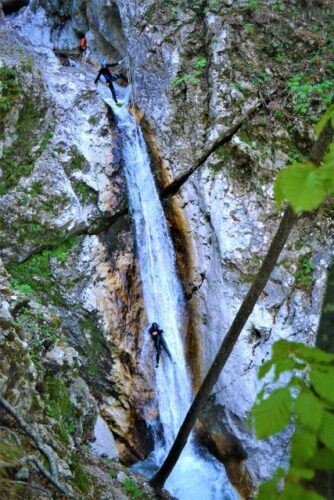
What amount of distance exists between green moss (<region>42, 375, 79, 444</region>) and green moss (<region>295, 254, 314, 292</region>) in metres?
5.81

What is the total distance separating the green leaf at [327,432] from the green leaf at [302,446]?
1.0 inches

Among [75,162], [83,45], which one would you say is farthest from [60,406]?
[83,45]

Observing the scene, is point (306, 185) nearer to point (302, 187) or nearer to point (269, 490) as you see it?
point (302, 187)

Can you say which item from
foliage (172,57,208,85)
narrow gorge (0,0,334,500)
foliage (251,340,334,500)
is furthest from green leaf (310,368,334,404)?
foliage (172,57,208,85)

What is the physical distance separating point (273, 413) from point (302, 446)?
0.44ft

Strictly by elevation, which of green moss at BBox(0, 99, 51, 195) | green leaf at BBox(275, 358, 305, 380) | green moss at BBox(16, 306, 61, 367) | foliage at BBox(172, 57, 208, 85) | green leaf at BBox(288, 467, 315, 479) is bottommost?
green leaf at BBox(288, 467, 315, 479)

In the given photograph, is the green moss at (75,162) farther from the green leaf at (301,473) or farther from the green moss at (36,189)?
the green leaf at (301,473)

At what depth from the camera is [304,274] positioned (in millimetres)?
9773

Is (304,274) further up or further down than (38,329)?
further up

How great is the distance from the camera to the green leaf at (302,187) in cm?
131

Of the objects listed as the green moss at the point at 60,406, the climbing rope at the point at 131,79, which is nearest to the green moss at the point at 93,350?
the green moss at the point at 60,406

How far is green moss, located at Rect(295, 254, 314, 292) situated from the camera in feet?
31.7

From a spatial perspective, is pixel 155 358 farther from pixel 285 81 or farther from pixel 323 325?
pixel 323 325

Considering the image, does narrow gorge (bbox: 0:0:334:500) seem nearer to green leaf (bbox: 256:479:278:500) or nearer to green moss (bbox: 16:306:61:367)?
green moss (bbox: 16:306:61:367)
